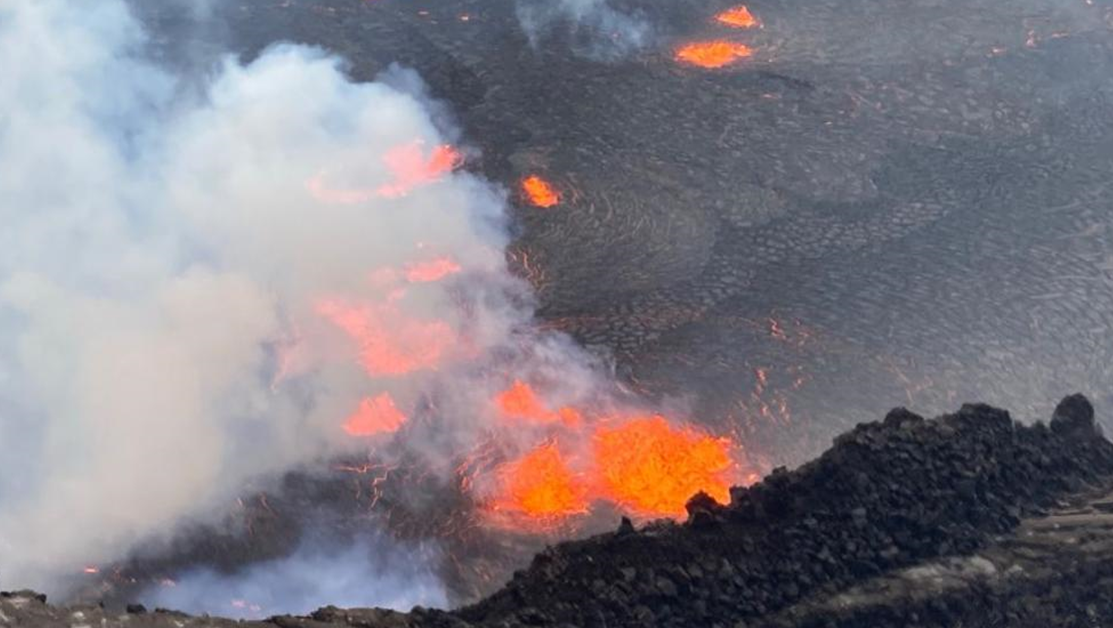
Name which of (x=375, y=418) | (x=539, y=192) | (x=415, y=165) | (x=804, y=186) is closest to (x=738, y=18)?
(x=804, y=186)

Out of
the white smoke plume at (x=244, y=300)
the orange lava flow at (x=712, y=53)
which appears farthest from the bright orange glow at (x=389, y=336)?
the orange lava flow at (x=712, y=53)

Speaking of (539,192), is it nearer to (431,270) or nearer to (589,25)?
(431,270)

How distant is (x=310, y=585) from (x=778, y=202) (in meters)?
10.5

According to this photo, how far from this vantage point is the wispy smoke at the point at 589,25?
927 inches

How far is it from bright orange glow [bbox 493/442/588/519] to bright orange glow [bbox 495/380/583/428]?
19.7 inches

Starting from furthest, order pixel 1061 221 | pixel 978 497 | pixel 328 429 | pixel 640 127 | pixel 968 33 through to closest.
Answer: pixel 968 33 → pixel 640 127 → pixel 1061 221 → pixel 328 429 → pixel 978 497

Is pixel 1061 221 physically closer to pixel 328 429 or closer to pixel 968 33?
pixel 968 33

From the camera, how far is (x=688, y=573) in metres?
9.74

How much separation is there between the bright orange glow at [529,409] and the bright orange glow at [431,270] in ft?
9.16

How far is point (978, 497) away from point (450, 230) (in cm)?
913

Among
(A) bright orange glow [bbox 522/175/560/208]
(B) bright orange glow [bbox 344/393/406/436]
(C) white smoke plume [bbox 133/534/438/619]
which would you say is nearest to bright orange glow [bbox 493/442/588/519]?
(C) white smoke plume [bbox 133/534/438/619]

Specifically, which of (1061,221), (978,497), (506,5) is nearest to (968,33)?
(1061,221)

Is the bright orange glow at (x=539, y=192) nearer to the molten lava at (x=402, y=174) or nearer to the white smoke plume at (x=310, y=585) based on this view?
the molten lava at (x=402, y=174)

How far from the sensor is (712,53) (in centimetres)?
2347
